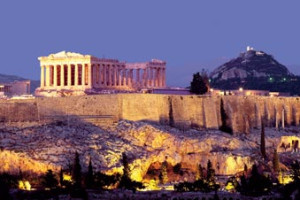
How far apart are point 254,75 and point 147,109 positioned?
53.0m

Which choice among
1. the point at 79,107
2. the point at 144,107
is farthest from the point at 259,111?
the point at 79,107

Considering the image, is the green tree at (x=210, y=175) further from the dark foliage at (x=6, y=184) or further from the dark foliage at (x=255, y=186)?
the dark foliage at (x=6, y=184)

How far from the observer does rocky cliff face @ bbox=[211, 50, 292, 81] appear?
392 ft

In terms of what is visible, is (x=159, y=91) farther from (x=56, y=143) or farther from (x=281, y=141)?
(x=56, y=143)

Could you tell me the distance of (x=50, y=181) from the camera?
53.9 m

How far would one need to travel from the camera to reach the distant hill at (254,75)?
109 meters

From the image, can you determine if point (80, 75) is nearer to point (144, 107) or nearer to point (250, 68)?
point (144, 107)

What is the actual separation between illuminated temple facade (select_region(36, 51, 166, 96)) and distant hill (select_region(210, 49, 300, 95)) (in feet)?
94.9

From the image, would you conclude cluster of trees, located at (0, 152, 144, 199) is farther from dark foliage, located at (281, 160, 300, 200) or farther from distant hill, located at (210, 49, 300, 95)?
distant hill, located at (210, 49, 300, 95)

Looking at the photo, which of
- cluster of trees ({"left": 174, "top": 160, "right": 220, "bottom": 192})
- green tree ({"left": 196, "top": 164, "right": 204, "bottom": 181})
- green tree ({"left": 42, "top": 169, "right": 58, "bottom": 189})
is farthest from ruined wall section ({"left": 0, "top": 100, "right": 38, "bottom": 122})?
cluster of trees ({"left": 174, "top": 160, "right": 220, "bottom": 192})

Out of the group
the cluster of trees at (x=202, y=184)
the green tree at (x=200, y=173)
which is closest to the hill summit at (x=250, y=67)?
the green tree at (x=200, y=173)

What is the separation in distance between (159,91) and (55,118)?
47.2 ft

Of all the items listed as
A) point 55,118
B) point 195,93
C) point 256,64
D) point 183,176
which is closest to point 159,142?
point 183,176

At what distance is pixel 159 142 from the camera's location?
6456 centimetres
